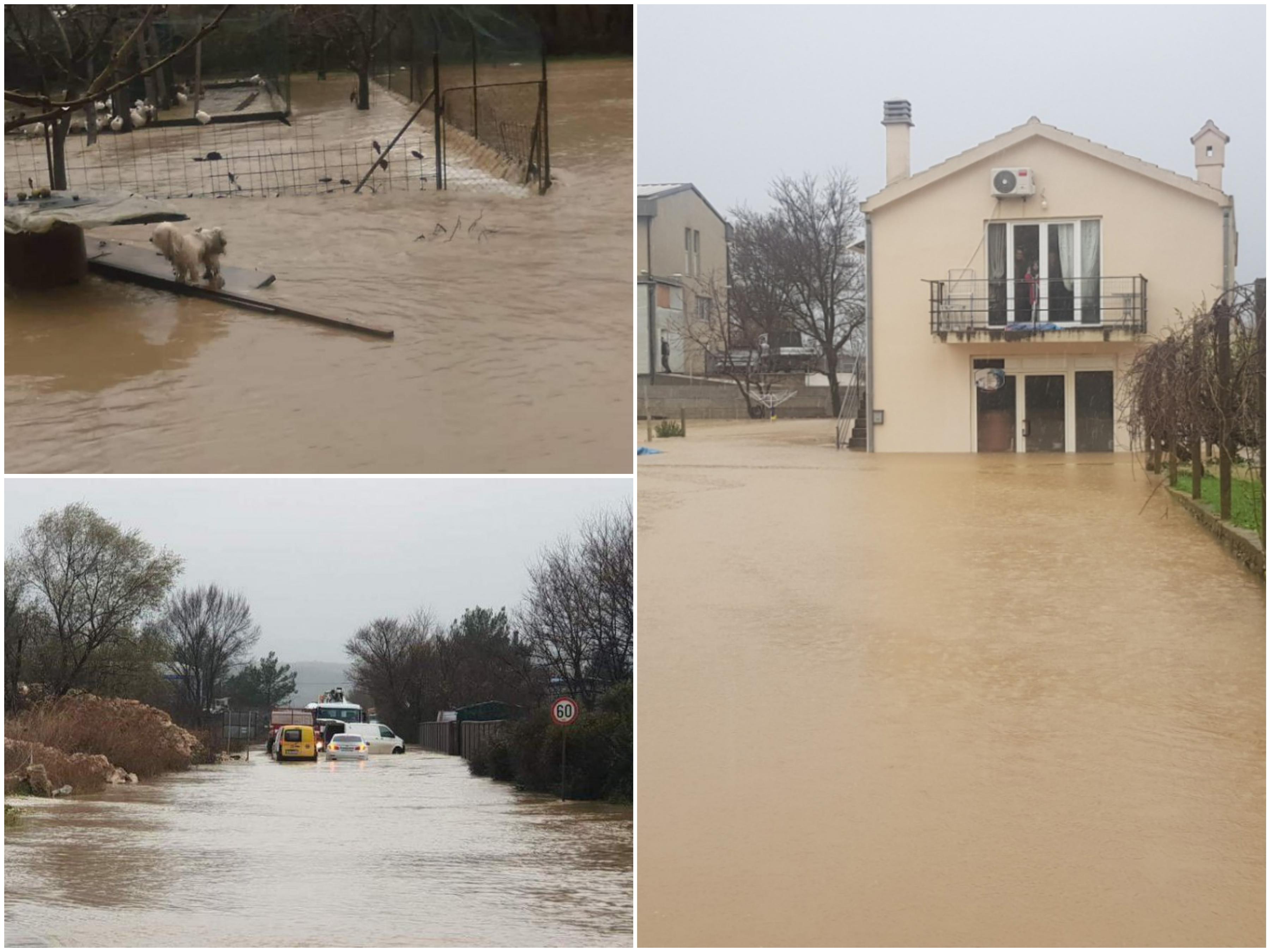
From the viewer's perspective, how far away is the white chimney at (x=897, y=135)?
11.2m

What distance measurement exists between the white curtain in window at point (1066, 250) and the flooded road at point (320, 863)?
22.7ft

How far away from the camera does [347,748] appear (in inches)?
164

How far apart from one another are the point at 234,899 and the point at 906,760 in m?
1.88

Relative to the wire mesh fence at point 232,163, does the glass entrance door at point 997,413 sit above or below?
below

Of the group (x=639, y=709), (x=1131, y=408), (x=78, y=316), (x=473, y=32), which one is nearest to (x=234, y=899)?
(x=78, y=316)

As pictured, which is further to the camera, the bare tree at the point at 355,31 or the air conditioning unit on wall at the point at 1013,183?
the air conditioning unit on wall at the point at 1013,183

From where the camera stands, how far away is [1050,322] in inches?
403

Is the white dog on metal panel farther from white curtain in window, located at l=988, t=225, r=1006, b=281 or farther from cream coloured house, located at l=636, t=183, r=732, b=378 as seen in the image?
white curtain in window, located at l=988, t=225, r=1006, b=281

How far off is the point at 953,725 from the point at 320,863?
2022mm

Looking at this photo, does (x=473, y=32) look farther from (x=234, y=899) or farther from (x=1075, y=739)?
(x=1075, y=739)

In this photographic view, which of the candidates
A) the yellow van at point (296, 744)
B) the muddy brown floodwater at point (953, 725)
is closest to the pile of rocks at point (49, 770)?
the yellow van at point (296, 744)

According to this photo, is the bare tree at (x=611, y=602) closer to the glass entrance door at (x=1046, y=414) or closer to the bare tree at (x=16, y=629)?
the bare tree at (x=16, y=629)

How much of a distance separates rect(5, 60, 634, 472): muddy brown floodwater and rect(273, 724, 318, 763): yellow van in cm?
75

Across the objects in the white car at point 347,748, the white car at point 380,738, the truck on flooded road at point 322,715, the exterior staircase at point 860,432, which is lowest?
the white car at point 347,748
